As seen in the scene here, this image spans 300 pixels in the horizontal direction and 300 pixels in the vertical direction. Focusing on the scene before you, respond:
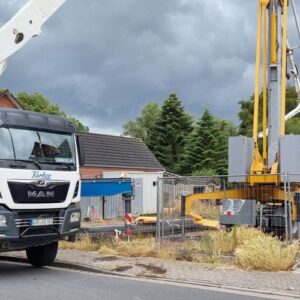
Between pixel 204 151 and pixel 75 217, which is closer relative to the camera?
pixel 75 217

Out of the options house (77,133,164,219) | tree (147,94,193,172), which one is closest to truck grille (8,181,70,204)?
house (77,133,164,219)

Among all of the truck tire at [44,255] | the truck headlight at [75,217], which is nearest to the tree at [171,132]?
the truck tire at [44,255]

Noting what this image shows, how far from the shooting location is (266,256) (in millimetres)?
11523

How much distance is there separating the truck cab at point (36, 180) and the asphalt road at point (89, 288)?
2.30ft

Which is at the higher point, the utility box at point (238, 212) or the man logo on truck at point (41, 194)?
the man logo on truck at point (41, 194)

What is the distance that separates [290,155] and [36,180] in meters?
7.06

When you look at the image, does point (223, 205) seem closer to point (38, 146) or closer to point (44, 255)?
point (44, 255)

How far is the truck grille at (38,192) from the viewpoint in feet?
35.6

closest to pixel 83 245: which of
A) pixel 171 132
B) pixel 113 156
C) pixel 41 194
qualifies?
pixel 41 194

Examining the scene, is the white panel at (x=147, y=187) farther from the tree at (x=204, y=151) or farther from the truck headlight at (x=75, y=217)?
the truck headlight at (x=75, y=217)

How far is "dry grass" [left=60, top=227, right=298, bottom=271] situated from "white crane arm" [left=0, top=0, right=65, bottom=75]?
16.7 feet

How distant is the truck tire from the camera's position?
12695 mm

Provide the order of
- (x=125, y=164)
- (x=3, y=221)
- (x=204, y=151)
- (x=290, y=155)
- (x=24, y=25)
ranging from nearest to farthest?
(x=3, y=221)
(x=24, y=25)
(x=290, y=155)
(x=125, y=164)
(x=204, y=151)

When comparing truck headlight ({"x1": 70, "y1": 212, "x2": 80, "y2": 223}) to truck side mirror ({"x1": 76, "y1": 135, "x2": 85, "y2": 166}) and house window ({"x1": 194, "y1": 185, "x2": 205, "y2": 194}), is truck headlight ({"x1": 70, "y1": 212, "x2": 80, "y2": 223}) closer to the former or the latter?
truck side mirror ({"x1": 76, "y1": 135, "x2": 85, "y2": 166})
